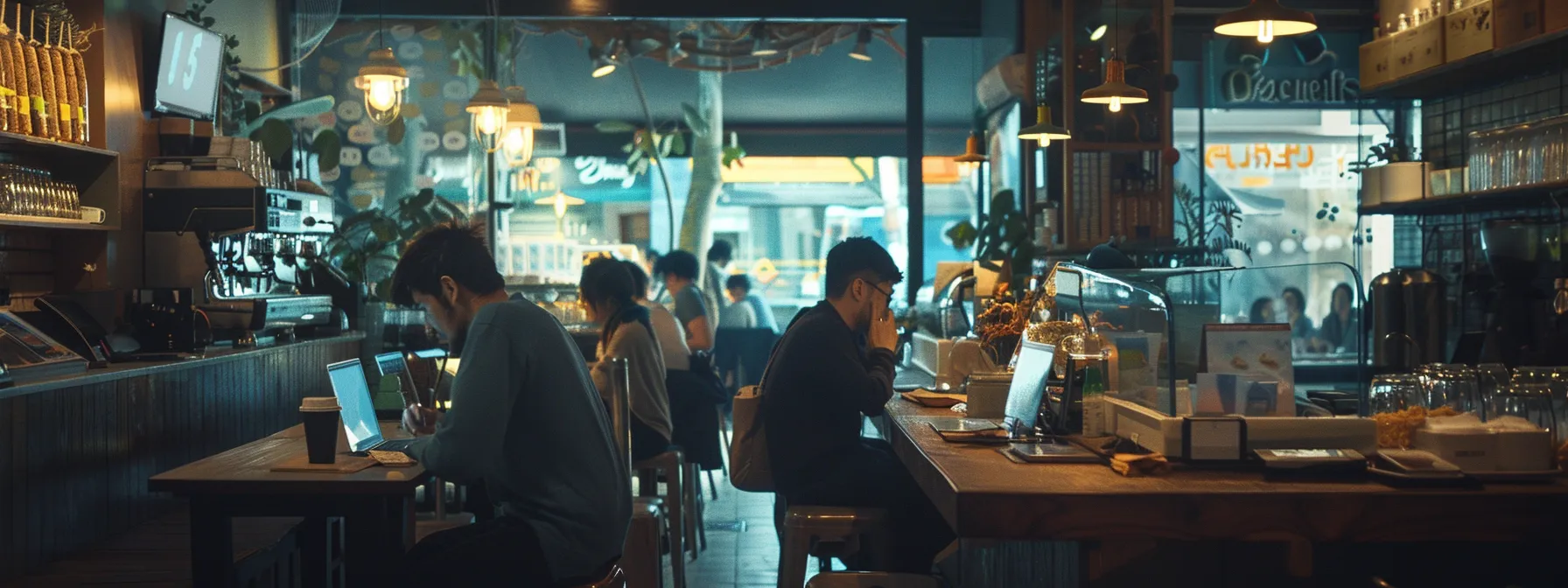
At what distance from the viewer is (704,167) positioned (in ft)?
39.1

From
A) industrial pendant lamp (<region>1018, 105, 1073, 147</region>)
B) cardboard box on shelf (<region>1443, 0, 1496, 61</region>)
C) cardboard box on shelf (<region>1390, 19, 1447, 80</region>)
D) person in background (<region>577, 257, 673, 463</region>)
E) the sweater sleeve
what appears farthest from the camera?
industrial pendant lamp (<region>1018, 105, 1073, 147</region>)

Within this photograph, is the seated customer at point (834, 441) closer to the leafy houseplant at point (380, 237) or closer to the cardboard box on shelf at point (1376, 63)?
the cardboard box on shelf at point (1376, 63)

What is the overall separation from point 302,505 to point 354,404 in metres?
0.45

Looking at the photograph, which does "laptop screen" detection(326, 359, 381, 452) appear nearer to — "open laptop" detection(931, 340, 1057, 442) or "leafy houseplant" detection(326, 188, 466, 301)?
"open laptop" detection(931, 340, 1057, 442)

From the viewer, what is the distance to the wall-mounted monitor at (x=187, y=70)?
18.9ft

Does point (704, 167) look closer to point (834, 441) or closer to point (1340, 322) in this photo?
point (1340, 322)

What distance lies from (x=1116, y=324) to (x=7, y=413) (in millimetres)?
→ 3107

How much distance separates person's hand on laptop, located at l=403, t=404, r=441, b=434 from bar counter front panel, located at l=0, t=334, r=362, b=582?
1.08 m

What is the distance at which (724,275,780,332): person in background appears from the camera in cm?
1057

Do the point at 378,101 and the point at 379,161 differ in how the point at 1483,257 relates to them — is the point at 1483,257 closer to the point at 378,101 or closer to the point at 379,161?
the point at 378,101

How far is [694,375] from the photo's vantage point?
606 cm

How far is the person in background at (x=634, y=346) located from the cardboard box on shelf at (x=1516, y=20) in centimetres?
350

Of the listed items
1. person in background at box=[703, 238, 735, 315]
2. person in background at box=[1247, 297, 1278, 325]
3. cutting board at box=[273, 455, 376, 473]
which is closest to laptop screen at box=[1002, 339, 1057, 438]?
cutting board at box=[273, 455, 376, 473]

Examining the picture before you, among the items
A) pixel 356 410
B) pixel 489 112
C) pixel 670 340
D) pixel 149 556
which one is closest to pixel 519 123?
pixel 489 112
